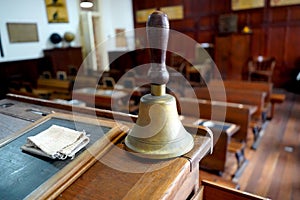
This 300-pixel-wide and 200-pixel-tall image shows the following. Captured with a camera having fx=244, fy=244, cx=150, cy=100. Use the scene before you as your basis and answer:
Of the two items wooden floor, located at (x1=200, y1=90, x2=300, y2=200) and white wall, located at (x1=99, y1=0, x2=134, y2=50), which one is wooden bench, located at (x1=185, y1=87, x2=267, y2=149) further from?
white wall, located at (x1=99, y1=0, x2=134, y2=50)

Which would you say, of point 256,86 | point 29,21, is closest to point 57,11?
point 29,21

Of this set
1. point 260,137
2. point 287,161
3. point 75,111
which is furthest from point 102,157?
point 260,137

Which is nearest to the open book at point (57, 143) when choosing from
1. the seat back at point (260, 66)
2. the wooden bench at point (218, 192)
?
the wooden bench at point (218, 192)

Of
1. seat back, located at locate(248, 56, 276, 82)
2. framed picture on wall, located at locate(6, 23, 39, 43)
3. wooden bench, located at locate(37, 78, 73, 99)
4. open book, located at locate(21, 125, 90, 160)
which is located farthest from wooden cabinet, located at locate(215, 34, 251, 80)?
open book, located at locate(21, 125, 90, 160)

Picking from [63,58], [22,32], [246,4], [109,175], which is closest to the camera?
[109,175]

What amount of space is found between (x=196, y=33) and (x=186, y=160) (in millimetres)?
7237

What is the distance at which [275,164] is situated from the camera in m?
2.83

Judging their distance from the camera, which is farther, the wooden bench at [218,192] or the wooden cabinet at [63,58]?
the wooden cabinet at [63,58]

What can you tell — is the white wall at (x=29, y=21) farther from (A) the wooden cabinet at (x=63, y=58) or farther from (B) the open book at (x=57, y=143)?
(B) the open book at (x=57, y=143)

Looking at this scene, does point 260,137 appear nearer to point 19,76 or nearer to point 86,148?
point 86,148

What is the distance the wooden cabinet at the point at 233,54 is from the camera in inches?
254

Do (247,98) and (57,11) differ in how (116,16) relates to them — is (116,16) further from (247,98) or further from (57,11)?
→ (247,98)

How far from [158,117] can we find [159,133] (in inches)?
1.7

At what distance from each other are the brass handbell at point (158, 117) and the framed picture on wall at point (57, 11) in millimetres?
6867
